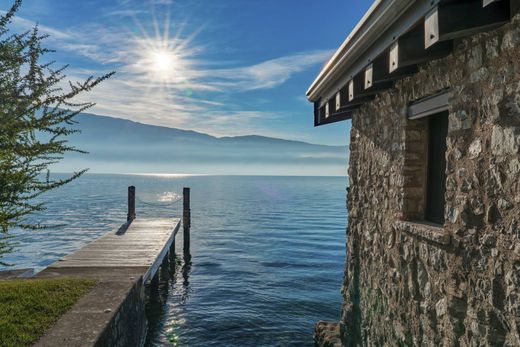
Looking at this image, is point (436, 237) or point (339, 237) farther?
point (339, 237)

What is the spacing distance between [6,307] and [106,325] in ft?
5.46

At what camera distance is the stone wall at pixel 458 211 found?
3.06 m

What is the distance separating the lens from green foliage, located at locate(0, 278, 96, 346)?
5.02 m

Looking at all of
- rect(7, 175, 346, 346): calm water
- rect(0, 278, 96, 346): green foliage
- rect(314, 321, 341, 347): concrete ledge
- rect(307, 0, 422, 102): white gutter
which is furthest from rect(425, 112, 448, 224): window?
rect(7, 175, 346, 346): calm water

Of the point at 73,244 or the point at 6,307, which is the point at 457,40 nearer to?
the point at 6,307

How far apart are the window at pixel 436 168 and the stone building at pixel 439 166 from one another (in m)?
0.01

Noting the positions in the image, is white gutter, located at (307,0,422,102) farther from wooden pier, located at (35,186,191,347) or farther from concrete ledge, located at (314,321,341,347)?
concrete ledge, located at (314,321,341,347)

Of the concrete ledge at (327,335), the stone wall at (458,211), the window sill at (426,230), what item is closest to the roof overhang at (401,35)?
the stone wall at (458,211)

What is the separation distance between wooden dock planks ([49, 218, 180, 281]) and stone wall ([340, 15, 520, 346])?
221 inches

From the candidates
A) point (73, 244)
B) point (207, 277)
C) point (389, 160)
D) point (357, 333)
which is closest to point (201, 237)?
point (73, 244)

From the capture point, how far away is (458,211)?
376 centimetres

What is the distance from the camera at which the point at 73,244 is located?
26.0m

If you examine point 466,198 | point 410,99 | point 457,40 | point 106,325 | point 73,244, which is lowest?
point 73,244

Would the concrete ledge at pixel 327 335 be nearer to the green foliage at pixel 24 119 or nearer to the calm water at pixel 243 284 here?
the calm water at pixel 243 284
